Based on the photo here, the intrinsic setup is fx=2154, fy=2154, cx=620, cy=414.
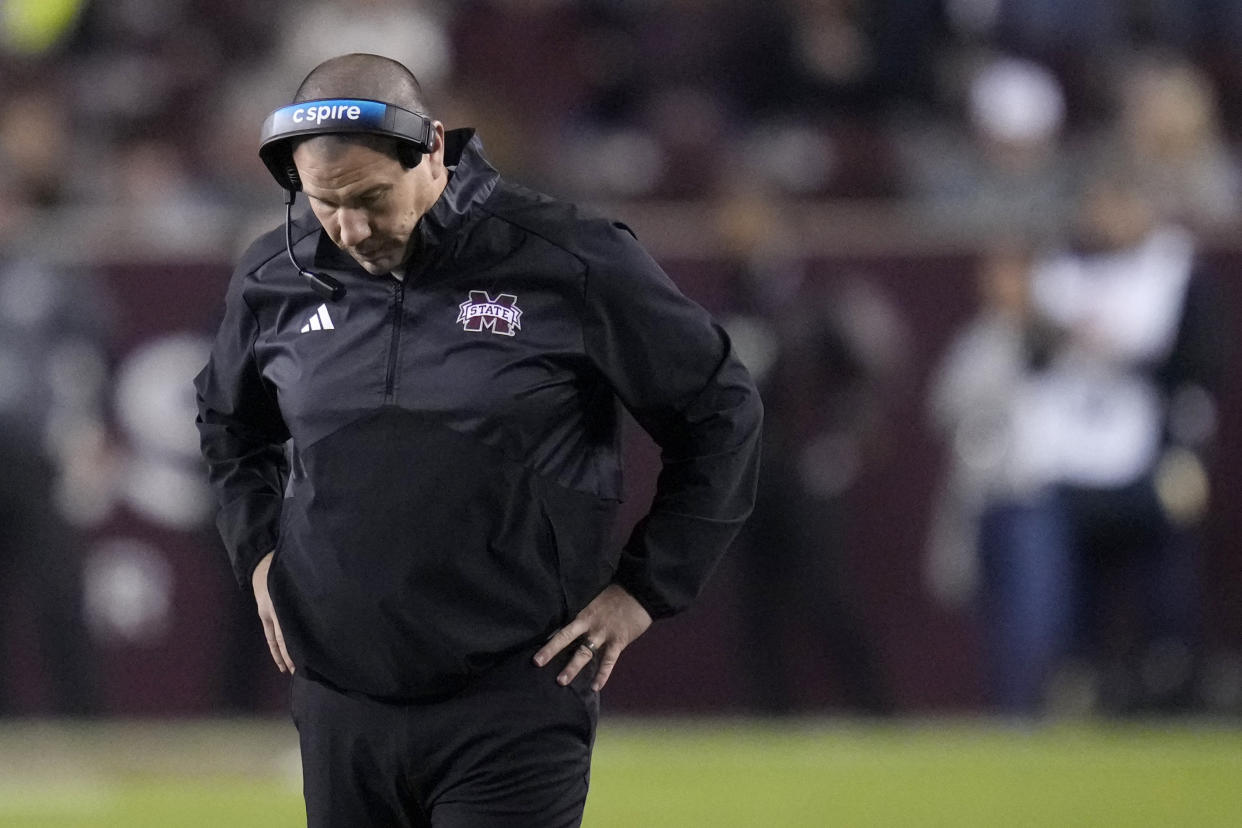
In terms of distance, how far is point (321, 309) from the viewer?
3973mm

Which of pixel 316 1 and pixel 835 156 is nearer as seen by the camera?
pixel 835 156

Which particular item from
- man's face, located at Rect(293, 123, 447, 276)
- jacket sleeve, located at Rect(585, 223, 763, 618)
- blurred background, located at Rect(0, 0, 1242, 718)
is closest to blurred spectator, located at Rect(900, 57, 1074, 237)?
blurred background, located at Rect(0, 0, 1242, 718)

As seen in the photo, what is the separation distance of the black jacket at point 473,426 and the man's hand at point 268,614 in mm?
94

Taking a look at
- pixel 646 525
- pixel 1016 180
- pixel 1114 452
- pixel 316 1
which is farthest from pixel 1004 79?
pixel 646 525

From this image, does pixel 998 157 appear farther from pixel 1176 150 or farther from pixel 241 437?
pixel 241 437

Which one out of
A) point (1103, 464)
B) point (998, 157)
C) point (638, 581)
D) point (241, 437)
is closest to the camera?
point (638, 581)

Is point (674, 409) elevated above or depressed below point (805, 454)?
above

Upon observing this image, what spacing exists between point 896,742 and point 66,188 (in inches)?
205

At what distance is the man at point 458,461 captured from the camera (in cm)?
384

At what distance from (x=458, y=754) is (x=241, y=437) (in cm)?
83

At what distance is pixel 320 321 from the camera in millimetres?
3969

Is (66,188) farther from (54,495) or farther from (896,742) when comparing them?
(896,742)

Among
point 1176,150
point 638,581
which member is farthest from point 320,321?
point 1176,150

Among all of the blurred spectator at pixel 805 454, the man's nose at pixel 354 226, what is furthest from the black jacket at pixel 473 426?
the blurred spectator at pixel 805 454
